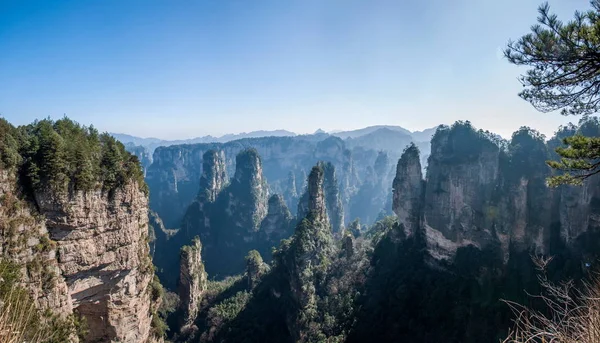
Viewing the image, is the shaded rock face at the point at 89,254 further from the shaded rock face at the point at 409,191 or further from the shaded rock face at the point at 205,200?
the shaded rock face at the point at 205,200

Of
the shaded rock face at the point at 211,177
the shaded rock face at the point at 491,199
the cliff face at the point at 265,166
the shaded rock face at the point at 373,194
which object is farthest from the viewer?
the shaded rock face at the point at 373,194

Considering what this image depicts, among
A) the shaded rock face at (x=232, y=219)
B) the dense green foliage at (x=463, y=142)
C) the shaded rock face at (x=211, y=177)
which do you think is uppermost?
the dense green foliage at (x=463, y=142)

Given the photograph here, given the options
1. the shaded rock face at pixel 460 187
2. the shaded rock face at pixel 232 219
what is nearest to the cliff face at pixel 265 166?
the shaded rock face at pixel 232 219

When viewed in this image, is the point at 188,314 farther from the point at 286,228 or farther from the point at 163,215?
the point at 163,215

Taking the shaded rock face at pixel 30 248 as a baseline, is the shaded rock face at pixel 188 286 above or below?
below

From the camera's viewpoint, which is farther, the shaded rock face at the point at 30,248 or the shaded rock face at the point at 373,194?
the shaded rock face at the point at 373,194

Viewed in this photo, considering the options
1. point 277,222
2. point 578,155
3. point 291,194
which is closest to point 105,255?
point 578,155

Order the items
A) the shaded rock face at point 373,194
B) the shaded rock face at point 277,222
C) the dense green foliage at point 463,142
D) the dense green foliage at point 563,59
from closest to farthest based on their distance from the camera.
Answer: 1. the dense green foliage at point 563,59
2. the dense green foliage at point 463,142
3. the shaded rock face at point 277,222
4. the shaded rock face at point 373,194
